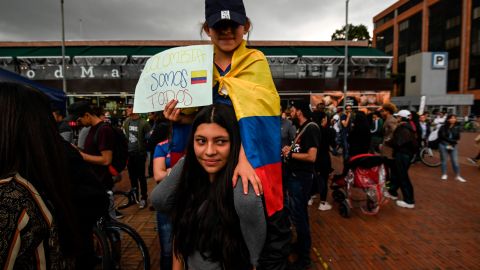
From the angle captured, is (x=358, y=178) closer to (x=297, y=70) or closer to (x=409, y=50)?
(x=297, y=70)

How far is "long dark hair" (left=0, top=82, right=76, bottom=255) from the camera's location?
119 centimetres

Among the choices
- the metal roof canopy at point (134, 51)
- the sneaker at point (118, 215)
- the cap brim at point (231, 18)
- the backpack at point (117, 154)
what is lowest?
the sneaker at point (118, 215)

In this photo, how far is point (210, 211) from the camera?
1.47m

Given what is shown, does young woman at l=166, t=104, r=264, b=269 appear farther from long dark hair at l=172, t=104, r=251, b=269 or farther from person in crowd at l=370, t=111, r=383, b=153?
person in crowd at l=370, t=111, r=383, b=153

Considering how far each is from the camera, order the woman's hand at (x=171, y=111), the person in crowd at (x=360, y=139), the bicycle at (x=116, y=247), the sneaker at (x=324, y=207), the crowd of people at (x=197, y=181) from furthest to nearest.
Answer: the person in crowd at (x=360, y=139), the sneaker at (x=324, y=207), the bicycle at (x=116, y=247), the woman's hand at (x=171, y=111), the crowd of people at (x=197, y=181)

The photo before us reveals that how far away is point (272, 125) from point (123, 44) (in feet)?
75.0

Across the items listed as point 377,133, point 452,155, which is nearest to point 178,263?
point 452,155

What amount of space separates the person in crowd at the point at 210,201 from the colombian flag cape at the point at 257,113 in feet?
0.24

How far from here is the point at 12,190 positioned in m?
1.11

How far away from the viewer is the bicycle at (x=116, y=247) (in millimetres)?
2921

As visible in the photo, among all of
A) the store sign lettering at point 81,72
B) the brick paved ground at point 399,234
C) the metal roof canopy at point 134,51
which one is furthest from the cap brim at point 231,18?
the metal roof canopy at point 134,51

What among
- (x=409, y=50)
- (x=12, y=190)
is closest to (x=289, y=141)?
(x=12, y=190)

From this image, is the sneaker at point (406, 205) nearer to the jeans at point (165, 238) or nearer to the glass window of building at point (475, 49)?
the jeans at point (165, 238)

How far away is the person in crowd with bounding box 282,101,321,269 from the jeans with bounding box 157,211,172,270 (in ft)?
4.95
